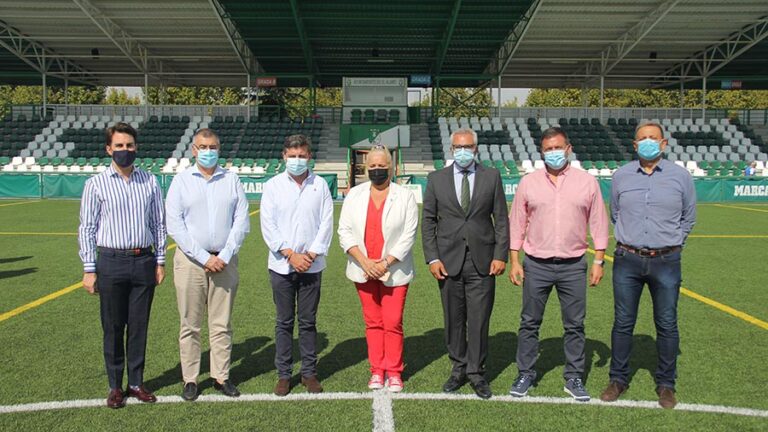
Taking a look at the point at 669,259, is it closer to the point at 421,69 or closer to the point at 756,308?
the point at 756,308

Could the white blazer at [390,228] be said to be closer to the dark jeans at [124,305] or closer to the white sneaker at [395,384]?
the white sneaker at [395,384]

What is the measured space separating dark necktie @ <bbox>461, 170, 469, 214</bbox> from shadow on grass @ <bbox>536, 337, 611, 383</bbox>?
5.16ft

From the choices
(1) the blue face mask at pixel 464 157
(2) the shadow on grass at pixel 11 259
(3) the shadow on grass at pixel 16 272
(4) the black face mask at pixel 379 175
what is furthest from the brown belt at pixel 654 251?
(2) the shadow on grass at pixel 11 259

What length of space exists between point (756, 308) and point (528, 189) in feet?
15.0

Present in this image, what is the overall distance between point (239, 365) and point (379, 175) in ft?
7.04

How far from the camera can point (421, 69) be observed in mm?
34312

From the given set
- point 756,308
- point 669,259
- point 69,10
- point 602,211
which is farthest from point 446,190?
point 69,10

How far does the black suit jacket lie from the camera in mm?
4547

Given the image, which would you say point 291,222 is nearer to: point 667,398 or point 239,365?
point 239,365

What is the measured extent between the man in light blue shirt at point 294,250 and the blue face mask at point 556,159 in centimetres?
176

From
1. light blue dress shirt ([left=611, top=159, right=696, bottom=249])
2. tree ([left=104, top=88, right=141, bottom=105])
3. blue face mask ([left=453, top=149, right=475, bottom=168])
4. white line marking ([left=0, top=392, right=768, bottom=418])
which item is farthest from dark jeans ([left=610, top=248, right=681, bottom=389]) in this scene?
tree ([left=104, top=88, right=141, bottom=105])

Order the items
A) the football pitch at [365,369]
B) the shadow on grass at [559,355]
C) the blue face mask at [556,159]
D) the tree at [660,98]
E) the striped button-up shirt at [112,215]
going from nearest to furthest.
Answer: the football pitch at [365,369] → the striped button-up shirt at [112,215] → the blue face mask at [556,159] → the shadow on grass at [559,355] → the tree at [660,98]

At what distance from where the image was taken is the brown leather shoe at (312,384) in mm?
4602

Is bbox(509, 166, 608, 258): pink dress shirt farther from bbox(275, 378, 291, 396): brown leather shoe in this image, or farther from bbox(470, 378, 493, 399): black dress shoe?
bbox(275, 378, 291, 396): brown leather shoe
